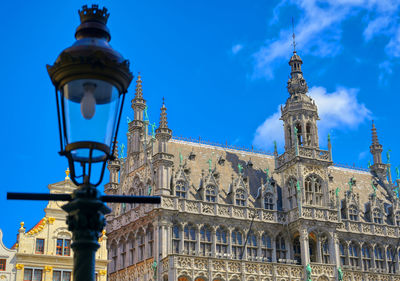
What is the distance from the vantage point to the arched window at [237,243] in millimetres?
50475

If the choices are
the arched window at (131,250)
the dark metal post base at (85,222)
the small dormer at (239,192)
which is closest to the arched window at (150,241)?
the arched window at (131,250)

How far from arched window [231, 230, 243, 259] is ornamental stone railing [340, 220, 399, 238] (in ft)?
34.8

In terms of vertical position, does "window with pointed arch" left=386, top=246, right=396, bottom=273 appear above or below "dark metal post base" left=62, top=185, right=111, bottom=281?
above

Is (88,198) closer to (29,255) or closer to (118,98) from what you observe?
(118,98)

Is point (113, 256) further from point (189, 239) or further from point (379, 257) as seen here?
point (379, 257)

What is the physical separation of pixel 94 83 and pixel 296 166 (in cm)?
4791

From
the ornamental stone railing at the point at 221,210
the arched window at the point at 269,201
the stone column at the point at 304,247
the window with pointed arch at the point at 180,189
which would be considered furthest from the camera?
the arched window at the point at 269,201

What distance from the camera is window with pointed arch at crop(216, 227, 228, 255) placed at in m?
50.0

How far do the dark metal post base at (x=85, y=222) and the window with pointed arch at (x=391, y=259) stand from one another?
54.4 m

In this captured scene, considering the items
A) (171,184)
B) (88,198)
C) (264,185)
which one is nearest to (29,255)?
(171,184)

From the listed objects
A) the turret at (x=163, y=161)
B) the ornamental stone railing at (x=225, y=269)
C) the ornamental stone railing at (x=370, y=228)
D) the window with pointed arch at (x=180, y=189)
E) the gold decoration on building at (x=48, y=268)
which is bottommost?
the gold decoration on building at (x=48, y=268)

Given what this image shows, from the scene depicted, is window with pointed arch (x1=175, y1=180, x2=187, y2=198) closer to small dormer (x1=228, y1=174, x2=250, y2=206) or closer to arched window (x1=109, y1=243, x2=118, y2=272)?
small dormer (x1=228, y1=174, x2=250, y2=206)

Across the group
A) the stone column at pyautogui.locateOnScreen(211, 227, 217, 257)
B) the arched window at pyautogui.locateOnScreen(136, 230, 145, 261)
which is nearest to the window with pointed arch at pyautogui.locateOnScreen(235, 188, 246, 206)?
the stone column at pyautogui.locateOnScreen(211, 227, 217, 257)

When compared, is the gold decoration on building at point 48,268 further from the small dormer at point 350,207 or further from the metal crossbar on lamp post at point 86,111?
the metal crossbar on lamp post at point 86,111
